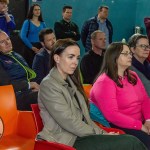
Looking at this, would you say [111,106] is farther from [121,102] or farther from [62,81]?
[62,81]

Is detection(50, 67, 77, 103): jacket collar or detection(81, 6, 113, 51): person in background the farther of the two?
detection(81, 6, 113, 51): person in background

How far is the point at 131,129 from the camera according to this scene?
10.4ft

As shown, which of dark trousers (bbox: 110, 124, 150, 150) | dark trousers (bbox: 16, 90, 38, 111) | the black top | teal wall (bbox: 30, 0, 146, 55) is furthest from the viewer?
teal wall (bbox: 30, 0, 146, 55)

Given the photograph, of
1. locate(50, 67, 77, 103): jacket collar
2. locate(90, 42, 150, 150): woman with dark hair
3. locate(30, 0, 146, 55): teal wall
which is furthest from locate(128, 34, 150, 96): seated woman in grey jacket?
locate(30, 0, 146, 55): teal wall

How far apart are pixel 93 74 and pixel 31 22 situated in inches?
73.9

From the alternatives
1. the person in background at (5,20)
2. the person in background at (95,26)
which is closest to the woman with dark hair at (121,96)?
the person in background at (5,20)

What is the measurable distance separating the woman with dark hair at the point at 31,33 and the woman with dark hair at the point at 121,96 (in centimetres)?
283

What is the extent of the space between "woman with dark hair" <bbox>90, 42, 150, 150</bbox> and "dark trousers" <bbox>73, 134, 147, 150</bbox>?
0.38 meters

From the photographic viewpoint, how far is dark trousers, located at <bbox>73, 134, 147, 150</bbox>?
2688 mm

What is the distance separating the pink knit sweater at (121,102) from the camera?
3.14m

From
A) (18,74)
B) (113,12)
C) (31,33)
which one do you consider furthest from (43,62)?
(113,12)

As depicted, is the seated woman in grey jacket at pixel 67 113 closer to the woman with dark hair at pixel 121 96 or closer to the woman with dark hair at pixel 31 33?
the woman with dark hair at pixel 121 96

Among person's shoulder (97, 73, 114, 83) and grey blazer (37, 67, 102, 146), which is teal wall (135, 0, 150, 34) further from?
grey blazer (37, 67, 102, 146)

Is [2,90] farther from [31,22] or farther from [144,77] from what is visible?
[31,22]
